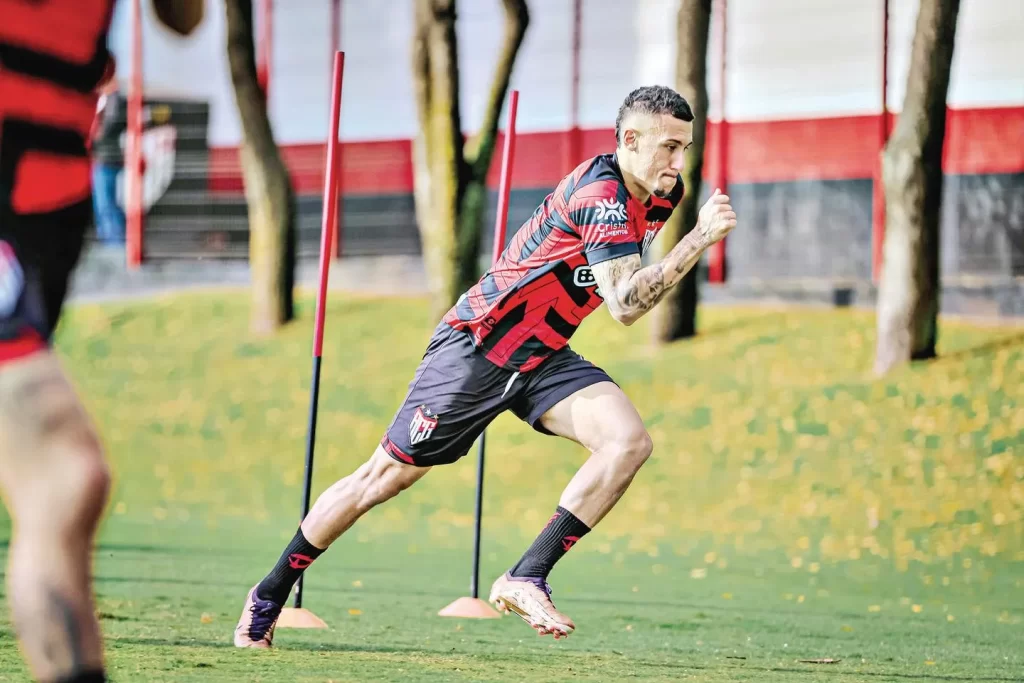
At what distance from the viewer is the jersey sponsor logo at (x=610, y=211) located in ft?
17.3

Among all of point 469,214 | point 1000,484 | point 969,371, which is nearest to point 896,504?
point 1000,484

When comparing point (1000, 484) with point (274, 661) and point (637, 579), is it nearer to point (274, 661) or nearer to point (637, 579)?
point (637, 579)

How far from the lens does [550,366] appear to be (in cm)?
565

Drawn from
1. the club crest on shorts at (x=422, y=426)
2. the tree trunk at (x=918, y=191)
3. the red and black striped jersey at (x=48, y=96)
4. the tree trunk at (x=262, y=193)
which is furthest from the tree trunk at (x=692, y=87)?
the red and black striped jersey at (x=48, y=96)

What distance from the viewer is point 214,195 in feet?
73.0

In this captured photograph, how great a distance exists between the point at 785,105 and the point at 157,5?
1633 cm

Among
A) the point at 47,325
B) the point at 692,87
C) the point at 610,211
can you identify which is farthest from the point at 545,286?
the point at 692,87

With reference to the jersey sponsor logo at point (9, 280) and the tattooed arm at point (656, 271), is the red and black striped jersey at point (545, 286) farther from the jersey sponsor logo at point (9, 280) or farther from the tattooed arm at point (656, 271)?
the jersey sponsor logo at point (9, 280)

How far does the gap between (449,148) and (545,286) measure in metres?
11.7

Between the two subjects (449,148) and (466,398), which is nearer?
(466,398)

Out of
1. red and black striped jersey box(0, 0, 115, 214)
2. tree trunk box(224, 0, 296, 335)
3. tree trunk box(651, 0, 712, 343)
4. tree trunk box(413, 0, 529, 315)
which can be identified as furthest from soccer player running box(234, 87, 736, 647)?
tree trunk box(224, 0, 296, 335)

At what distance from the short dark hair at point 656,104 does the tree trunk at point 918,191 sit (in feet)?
30.7

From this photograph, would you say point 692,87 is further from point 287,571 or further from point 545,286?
point 287,571

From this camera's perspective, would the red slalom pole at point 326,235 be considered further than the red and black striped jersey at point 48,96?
Yes
